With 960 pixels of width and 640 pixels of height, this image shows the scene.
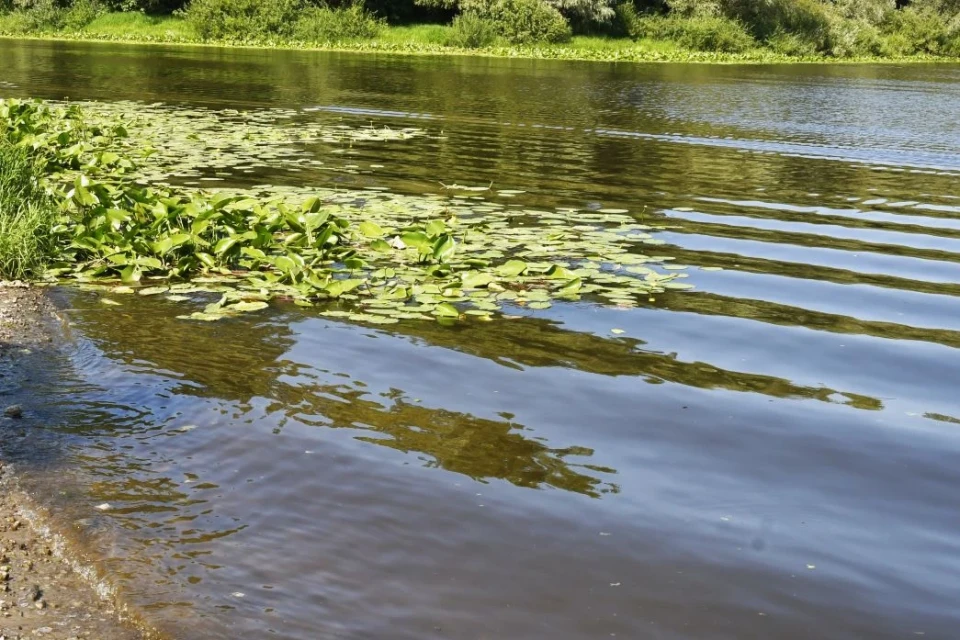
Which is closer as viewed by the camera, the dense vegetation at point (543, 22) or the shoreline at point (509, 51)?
the shoreline at point (509, 51)

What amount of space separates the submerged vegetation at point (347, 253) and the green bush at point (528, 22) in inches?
1505

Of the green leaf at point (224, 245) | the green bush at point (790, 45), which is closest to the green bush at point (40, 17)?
the green bush at point (790, 45)

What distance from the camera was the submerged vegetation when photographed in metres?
7.66

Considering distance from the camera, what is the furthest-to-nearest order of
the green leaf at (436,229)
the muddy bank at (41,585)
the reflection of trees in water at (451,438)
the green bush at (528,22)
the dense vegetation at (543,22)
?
the dense vegetation at (543,22), the green bush at (528,22), the green leaf at (436,229), the reflection of trees in water at (451,438), the muddy bank at (41,585)

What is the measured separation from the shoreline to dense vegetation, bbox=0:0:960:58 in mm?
883

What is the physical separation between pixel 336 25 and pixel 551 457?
45.5m

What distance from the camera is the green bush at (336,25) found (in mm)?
47344

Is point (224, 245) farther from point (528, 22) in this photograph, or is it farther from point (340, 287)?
point (528, 22)

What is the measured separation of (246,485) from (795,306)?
4678 millimetres

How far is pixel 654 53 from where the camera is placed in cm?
4669

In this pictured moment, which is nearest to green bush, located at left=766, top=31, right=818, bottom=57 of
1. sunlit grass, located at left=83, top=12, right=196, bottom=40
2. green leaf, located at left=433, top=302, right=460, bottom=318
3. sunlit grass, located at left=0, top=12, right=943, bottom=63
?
sunlit grass, located at left=0, top=12, right=943, bottom=63

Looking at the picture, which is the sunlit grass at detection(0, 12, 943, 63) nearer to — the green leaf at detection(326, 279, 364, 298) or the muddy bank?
the green leaf at detection(326, 279, 364, 298)

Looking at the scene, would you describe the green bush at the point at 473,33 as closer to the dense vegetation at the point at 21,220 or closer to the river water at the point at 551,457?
the river water at the point at 551,457

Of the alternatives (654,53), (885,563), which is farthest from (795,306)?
(654,53)
